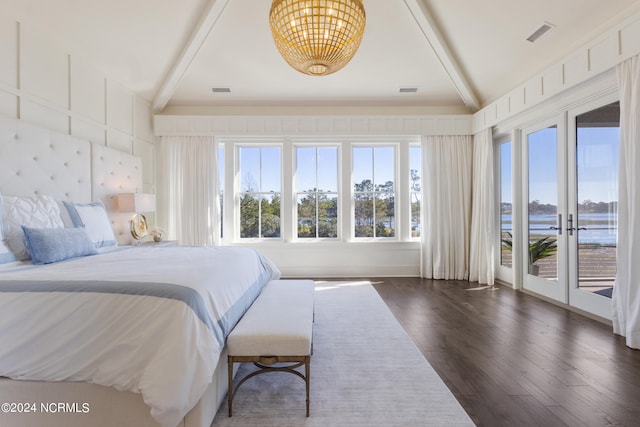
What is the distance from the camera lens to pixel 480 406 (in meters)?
1.76

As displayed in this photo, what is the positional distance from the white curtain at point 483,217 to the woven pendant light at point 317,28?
348cm

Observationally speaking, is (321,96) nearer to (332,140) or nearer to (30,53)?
(332,140)

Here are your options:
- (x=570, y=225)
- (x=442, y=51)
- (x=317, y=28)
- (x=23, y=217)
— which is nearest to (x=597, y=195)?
(x=570, y=225)

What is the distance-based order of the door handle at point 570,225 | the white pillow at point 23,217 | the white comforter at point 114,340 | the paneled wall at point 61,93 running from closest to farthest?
the white comforter at point 114,340 → the white pillow at point 23,217 → the paneled wall at point 61,93 → the door handle at point 570,225

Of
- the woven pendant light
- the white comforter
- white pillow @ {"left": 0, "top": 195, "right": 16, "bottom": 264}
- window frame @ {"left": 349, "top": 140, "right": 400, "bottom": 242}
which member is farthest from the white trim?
the white comforter

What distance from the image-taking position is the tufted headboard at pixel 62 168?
8.51 ft

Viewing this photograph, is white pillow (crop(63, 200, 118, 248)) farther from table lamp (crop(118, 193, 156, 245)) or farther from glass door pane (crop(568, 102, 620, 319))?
glass door pane (crop(568, 102, 620, 319))

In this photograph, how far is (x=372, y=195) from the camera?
5.38 m

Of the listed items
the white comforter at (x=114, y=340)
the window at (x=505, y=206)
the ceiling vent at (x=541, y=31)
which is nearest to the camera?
the white comforter at (x=114, y=340)

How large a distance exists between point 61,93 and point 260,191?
2.82 metres

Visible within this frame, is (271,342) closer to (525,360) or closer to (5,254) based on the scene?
(525,360)

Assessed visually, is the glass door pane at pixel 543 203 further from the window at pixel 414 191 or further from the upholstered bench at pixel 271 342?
the upholstered bench at pixel 271 342

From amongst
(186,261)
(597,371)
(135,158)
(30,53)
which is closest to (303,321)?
(186,261)

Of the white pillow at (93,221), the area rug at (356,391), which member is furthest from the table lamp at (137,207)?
the area rug at (356,391)
